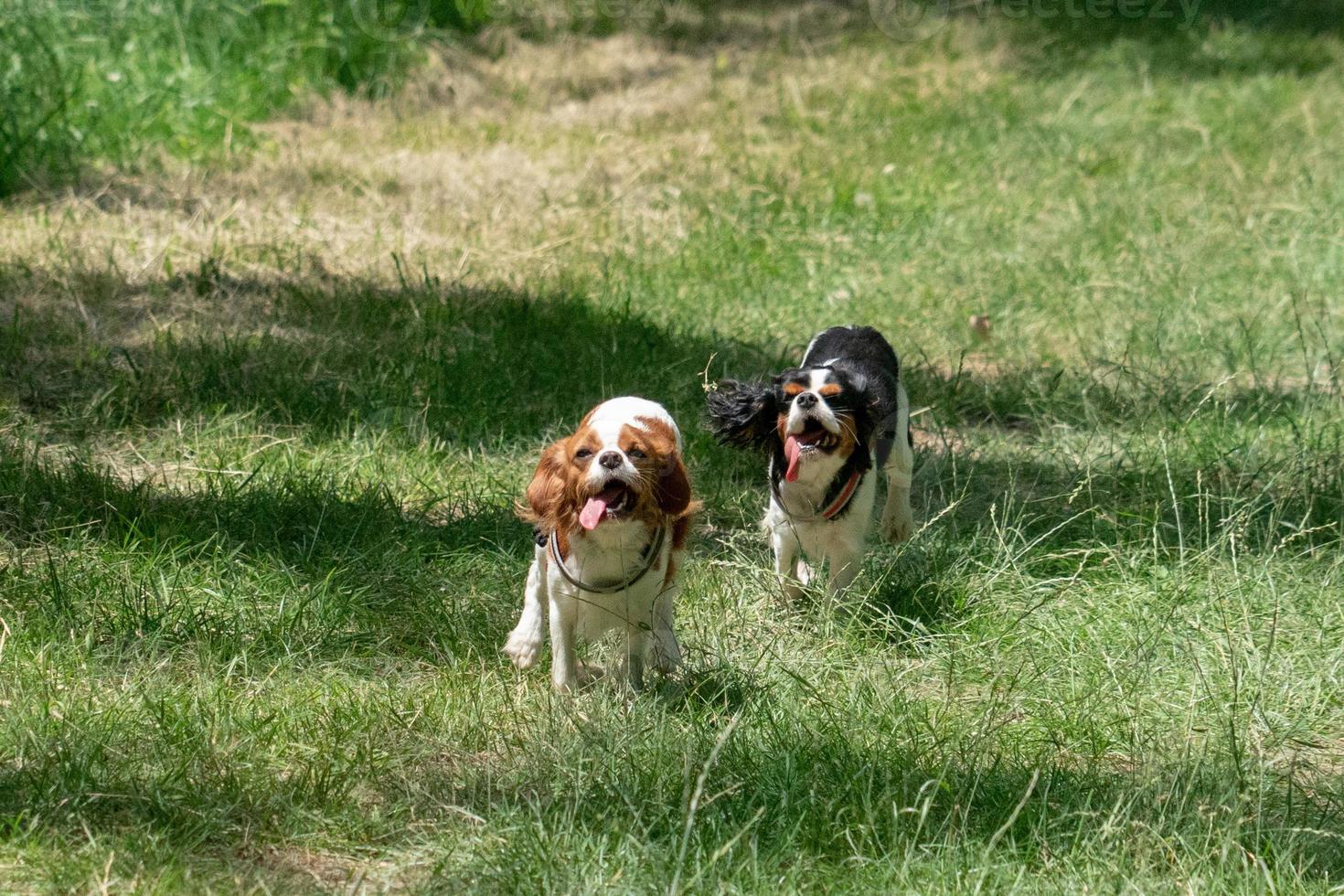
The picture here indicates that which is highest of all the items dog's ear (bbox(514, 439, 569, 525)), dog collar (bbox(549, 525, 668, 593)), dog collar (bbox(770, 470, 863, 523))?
dog's ear (bbox(514, 439, 569, 525))

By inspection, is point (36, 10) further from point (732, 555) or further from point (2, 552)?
point (732, 555)

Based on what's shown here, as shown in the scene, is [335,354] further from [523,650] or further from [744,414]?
[523,650]

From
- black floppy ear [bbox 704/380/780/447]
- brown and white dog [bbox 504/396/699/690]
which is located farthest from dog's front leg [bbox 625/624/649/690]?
black floppy ear [bbox 704/380/780/447]

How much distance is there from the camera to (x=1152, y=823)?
340 centimetres

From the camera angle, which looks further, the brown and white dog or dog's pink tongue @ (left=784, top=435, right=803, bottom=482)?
dog's pink tongue @ (left=784, top=435, right=803, bottom=482)

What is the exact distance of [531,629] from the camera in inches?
174

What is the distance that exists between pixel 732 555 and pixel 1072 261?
13.2 feet

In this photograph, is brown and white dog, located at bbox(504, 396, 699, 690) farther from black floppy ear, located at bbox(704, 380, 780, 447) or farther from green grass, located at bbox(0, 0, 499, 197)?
green grass, located at bbox(0, 0, 499, 197)

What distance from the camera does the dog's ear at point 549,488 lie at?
408 cm

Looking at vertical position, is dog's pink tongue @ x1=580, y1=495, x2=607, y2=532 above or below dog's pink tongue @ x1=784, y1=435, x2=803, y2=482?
above

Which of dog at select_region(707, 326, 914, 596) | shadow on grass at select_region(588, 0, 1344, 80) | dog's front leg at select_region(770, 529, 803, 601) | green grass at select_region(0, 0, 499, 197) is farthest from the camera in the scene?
shadow on grass at select_region(588, 0, 1344, 80)

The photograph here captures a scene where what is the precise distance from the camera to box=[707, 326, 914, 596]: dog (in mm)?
4633

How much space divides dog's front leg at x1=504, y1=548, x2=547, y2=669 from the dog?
753 millimetres

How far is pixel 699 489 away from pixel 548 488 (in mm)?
1605
